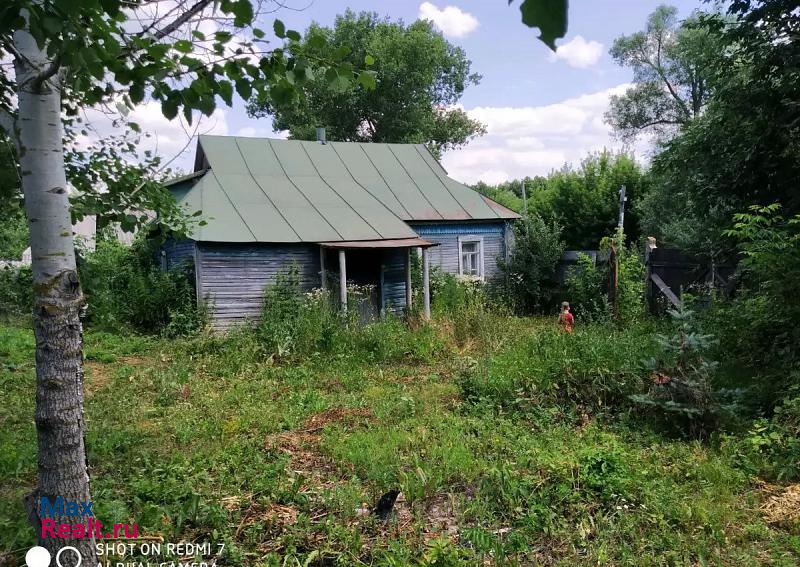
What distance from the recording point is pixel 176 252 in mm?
11969

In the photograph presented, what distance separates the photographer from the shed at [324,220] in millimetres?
11125

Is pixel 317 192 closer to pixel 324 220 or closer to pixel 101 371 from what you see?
pixel 324 220

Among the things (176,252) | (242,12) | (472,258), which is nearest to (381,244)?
(472,258)

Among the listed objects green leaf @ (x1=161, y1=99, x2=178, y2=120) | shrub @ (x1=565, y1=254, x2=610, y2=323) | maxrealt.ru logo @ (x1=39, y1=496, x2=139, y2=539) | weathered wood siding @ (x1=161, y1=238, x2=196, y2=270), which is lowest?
maxrealt.ru logo @ (x1=39, y1=496, x2=139, y2=539)

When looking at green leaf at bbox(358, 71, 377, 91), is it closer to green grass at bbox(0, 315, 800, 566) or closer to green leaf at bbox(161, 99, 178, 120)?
green leaf at bbox(161, 99, 178, 120)

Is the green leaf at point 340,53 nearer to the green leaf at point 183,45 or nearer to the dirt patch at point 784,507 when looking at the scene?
the green leaf at point 183,45

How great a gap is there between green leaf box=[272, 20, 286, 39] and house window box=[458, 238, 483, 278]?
12.8 meters

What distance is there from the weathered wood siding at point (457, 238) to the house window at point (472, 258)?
0.14 metres

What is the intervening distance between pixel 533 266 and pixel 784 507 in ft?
35.6

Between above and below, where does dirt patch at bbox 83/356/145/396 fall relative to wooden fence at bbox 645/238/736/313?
below

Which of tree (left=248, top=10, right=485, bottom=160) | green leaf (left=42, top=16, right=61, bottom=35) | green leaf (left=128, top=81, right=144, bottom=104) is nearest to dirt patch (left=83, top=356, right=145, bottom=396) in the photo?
green leaf (left=128, top=81, right=144, bottom=104)

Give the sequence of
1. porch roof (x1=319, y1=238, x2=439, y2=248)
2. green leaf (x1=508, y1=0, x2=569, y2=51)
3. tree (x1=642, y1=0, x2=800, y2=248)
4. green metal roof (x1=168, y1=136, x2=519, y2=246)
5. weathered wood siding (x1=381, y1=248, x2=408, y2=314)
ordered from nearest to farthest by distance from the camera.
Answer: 1. green leaf (x1=508, y1=0, x2=569, y2=51)
2. tree (x1=642, y1=0, x2=800, y2=248)
3. porch roof (x1=319, y1=238, x2=439, y2=248)
4. green metal roof (x1=168, y1=136, x2=519, y2=246)
5. weathered wood siding (x1=381, y1=248, x2=408, y2=314)

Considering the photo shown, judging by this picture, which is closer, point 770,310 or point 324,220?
point 770,310

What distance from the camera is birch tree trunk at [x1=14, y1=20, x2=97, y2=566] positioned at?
2.11m
